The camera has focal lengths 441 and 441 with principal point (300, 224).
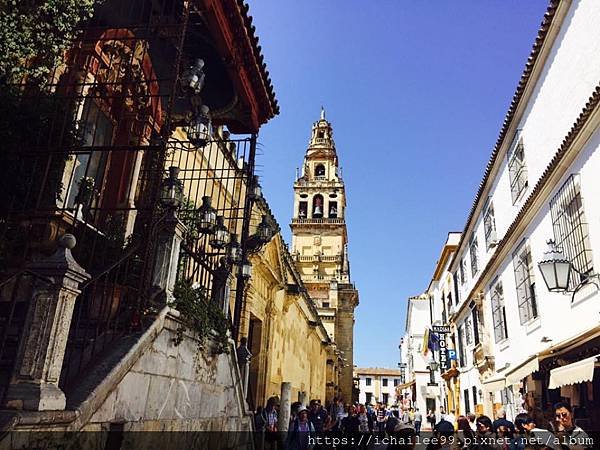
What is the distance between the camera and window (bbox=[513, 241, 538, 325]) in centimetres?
1084

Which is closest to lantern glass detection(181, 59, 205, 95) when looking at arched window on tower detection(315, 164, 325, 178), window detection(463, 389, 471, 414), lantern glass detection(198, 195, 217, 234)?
lantern glass detection(198, 195, 217, 234)

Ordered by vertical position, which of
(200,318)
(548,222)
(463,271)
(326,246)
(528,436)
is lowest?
(528,436)

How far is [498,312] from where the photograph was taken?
14070 millimetres

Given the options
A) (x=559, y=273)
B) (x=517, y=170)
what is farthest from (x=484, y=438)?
(x=517, y=170)

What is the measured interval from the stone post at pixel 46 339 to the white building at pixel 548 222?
253 inches

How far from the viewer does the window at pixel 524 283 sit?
10836 millimetres

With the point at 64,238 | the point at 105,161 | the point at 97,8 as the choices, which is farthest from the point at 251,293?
the point at 64,238

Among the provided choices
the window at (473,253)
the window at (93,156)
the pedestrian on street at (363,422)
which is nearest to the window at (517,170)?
the window at (473,253)

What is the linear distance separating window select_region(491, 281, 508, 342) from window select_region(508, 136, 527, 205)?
3093 millimetres

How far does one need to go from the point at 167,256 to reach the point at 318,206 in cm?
4528

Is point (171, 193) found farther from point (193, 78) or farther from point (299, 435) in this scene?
Answer: point (299, 435)

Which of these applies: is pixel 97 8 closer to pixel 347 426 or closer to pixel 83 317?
pixel 83 317

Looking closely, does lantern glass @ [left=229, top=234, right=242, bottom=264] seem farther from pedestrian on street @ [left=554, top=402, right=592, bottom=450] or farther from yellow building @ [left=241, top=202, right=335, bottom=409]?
pedestrian on street @ [left=554, top=402, right=592, bottom=450]

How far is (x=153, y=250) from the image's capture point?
17.8 ft
